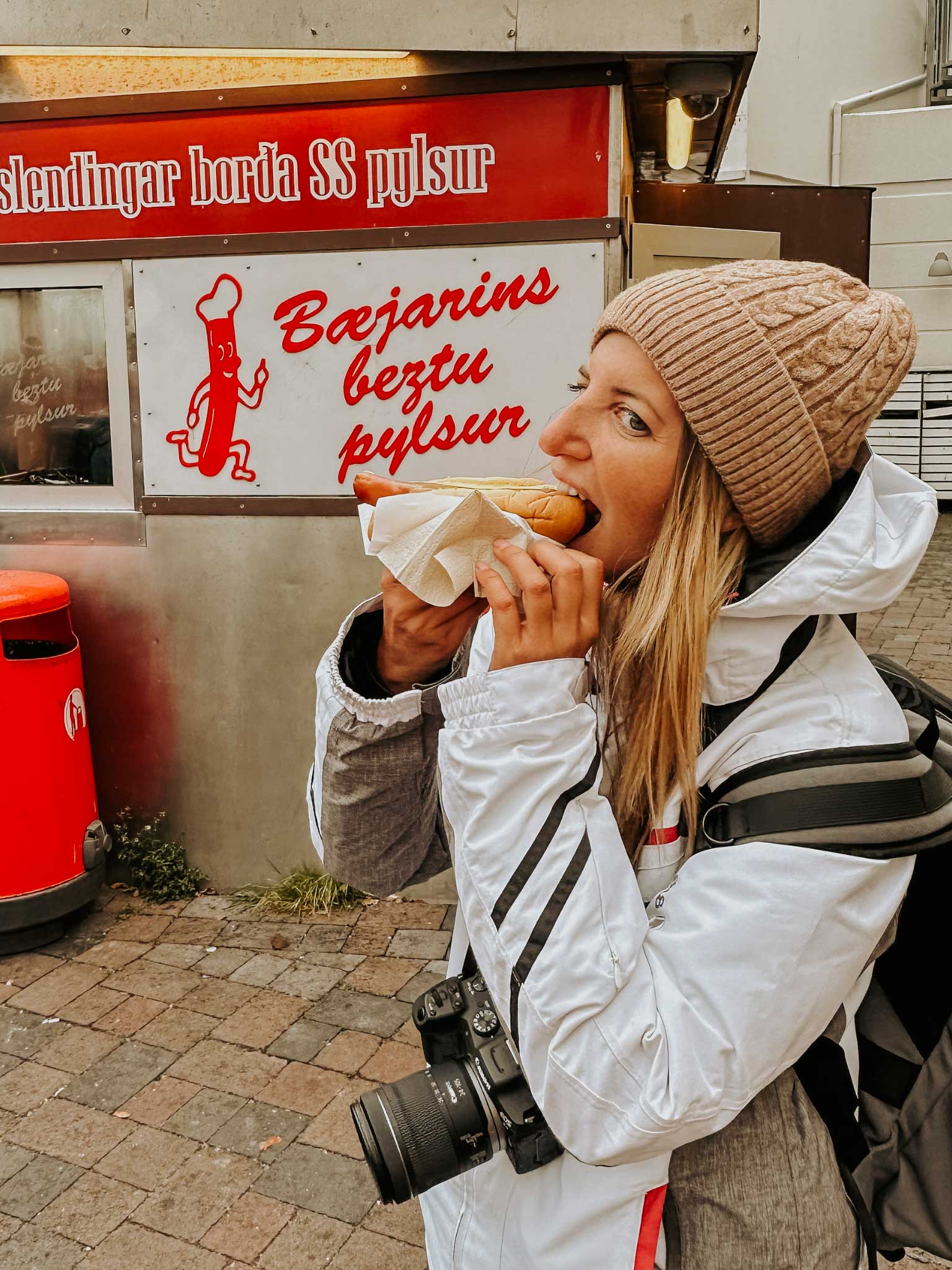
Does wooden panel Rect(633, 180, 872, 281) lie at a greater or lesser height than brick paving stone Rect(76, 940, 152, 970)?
greater

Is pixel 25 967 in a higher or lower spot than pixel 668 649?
lower

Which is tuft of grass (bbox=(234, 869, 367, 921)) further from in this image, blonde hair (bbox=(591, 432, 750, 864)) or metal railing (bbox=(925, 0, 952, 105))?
metal railing (bbox=(925, 0, 952, 105))

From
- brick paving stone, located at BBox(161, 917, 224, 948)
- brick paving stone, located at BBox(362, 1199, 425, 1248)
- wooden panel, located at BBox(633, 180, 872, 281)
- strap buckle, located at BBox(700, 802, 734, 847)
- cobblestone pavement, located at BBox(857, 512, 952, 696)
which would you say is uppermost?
wooden panel, located at BBox(633, 180, 872, 281)

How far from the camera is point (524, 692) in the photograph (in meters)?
1.32

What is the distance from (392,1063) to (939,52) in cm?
1713

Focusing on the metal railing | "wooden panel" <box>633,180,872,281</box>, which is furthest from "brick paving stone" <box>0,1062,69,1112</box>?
the metal railing

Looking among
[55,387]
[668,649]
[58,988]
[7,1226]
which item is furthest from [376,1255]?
[55,387]

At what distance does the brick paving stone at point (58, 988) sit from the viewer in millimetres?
4031

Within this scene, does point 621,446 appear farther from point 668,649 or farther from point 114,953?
point 114,953

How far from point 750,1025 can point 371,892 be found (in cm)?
85

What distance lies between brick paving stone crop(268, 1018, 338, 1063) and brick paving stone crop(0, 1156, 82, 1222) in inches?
30.0

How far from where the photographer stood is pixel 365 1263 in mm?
2818

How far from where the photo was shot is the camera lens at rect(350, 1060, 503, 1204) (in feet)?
4.61

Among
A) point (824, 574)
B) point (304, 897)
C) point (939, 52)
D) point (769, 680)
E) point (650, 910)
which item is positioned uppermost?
point (939, 52)
